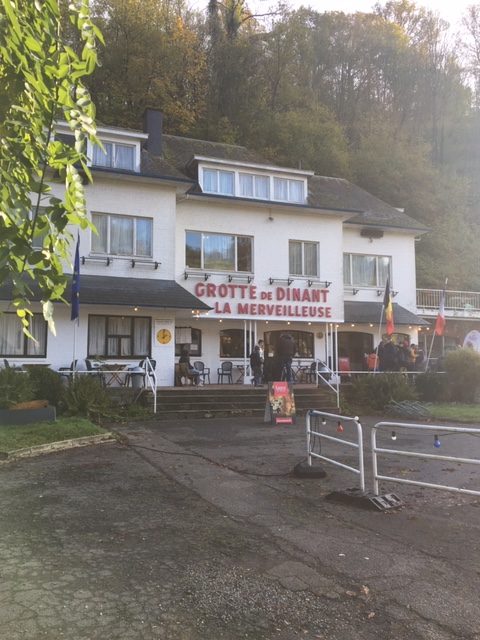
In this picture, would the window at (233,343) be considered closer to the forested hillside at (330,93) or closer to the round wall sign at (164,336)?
the round wall sign at (164,336)

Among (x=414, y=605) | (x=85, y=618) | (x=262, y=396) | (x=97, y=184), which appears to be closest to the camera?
(x=85, y=618)

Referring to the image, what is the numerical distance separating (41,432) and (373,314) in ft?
53.0

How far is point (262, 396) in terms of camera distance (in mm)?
16719

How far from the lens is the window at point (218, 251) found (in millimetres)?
20953

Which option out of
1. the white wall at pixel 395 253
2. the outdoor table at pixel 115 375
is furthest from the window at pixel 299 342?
the outdoor table at pixel 115 375

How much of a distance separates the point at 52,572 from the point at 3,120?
3.47m

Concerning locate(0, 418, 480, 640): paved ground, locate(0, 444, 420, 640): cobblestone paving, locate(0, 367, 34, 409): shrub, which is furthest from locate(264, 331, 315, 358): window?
A: locate(0, 444, 420, 640): cobblestone paving

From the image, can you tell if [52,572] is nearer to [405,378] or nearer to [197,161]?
[405,378]

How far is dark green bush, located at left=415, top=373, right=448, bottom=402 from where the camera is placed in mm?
18016

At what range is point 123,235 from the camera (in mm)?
18875

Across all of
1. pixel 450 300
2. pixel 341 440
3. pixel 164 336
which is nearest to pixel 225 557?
pixel 341 440

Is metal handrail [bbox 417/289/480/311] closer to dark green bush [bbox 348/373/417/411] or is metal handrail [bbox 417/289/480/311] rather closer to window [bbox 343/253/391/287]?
window [bbox 343/253/391/287]

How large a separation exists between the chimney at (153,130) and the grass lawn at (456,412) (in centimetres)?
1460

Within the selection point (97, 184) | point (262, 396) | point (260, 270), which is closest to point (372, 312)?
point (260, 270)
